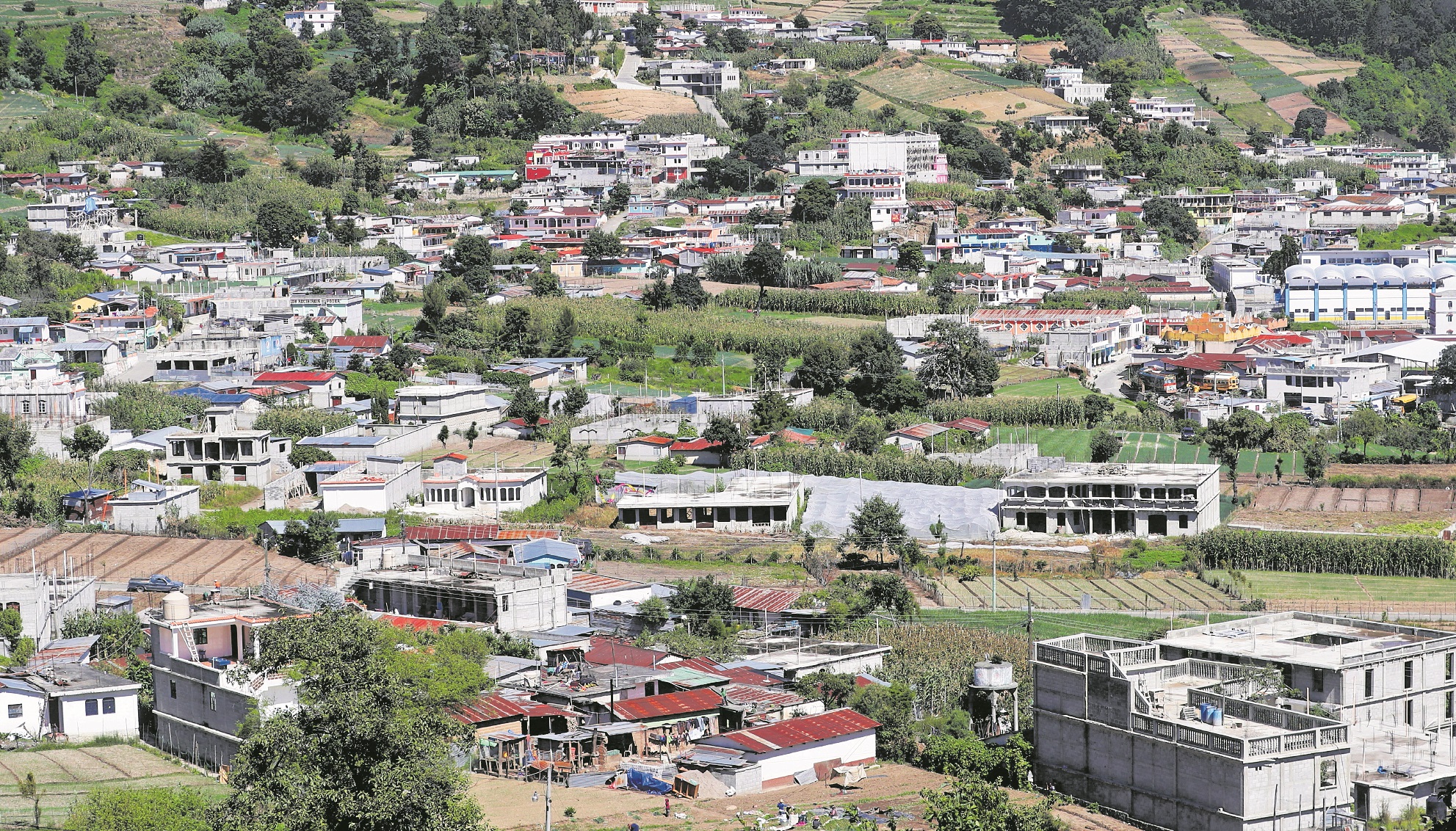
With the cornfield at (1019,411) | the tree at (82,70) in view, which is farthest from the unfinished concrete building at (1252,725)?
the tree at (82,70)

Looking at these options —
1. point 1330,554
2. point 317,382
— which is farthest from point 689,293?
point 1330,554

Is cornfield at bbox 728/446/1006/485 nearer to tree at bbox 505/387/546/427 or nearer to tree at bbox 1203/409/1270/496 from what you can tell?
tree at bbox 1203/409/1270/496

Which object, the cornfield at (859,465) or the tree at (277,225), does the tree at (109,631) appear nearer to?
the cornfield at (859,465)

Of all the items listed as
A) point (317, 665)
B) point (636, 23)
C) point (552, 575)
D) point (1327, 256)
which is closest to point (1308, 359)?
point (1327, 256)

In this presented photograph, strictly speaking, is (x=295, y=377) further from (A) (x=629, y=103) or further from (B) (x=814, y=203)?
(A) (x=629, y=103)

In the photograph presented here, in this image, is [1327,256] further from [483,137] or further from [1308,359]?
[483,137]

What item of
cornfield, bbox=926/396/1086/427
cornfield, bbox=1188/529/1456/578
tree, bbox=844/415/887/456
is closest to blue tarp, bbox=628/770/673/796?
A: cornfield, bbox=1188/529/1456/578
